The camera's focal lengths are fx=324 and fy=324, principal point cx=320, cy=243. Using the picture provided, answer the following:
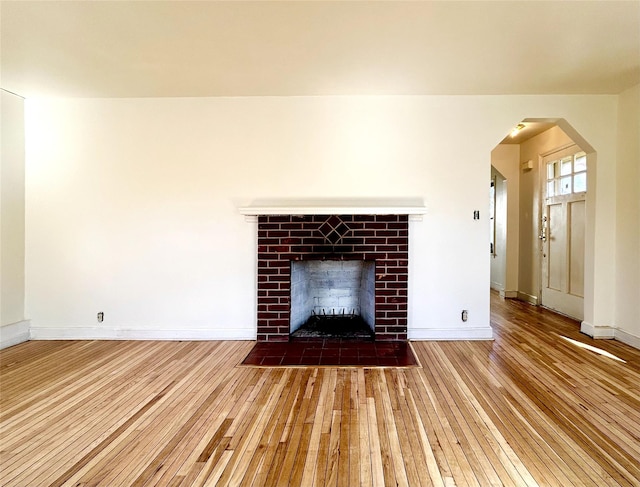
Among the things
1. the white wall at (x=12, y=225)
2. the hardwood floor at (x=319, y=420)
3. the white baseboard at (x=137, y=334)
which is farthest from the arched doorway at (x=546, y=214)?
the white wall at (x=12, y=225)

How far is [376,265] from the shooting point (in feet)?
10.6

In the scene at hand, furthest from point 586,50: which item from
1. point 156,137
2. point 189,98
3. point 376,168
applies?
point 156,137

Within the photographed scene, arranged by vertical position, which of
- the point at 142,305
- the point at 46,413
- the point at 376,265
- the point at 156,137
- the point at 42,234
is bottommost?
the point at 46,413

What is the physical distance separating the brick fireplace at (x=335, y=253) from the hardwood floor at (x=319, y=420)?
0.45m

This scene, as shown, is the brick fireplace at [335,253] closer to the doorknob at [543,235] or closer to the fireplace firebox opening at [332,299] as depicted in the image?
the fireplace firebox opening at [332,299]

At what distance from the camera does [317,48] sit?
2383 mm

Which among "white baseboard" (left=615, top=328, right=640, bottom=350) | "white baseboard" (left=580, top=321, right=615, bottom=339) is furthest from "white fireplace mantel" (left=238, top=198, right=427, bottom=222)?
"white baseboard" (left=615, top=328, right=640, bottom=350)

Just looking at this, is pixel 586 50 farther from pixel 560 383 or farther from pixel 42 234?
pixel 42 234

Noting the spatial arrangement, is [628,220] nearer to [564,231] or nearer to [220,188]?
[564,231]

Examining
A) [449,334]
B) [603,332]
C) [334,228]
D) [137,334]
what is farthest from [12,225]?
[603,332]

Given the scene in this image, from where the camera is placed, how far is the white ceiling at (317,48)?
199 centimetres

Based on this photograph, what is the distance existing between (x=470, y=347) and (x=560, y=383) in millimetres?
801

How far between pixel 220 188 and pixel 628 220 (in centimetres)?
402

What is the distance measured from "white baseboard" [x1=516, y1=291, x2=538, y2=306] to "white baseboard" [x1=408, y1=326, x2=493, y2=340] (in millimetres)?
2092
